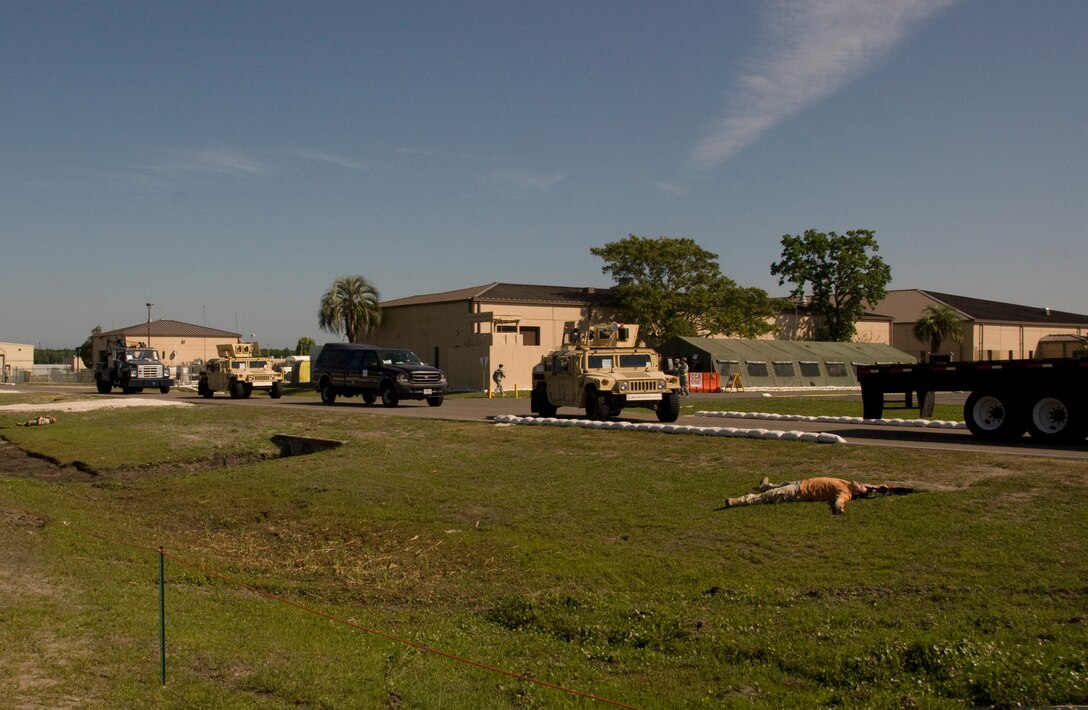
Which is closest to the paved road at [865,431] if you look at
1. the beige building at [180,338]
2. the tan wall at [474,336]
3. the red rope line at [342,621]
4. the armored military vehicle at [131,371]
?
the red rope line at [342,621]

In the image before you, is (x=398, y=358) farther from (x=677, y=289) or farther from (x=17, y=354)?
(x=17, y=354)

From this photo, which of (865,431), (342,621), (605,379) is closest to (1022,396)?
(865,431)

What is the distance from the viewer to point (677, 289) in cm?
6316

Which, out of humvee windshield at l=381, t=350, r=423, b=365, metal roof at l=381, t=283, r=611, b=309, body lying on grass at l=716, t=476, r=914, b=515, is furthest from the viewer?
metal roof at l=381, t=283, r=611, b=309

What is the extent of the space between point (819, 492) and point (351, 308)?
53.7 meters

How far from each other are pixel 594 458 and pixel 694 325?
46.0 m

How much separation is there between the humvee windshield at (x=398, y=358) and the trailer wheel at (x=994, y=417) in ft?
67.5

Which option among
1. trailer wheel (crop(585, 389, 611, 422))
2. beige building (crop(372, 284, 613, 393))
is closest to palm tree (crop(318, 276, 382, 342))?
beige building (crop(372, 284, 613, 393))

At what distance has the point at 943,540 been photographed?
10594 mm

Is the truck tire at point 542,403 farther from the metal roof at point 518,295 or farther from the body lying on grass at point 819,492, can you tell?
the metal roof at point 518,295

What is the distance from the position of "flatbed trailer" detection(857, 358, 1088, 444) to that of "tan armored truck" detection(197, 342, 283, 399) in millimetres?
29786

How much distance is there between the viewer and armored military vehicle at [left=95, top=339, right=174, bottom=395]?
4794cm

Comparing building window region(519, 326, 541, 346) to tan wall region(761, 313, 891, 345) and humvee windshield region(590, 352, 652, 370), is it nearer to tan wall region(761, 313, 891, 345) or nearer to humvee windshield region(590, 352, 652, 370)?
tan wall region(761, 313, 891, 345)

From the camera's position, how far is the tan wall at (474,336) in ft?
159
